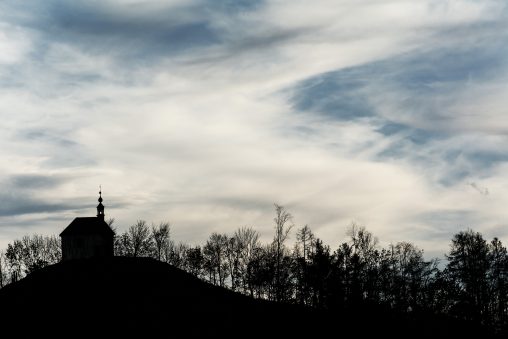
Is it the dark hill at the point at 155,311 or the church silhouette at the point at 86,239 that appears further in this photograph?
the church silhouette at the point at 86,239

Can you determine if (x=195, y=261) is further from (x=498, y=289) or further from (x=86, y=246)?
(x=498, y=289)

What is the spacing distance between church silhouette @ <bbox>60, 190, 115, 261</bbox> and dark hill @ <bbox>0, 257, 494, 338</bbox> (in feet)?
64.7

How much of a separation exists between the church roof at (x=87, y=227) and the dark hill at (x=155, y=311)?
2021cm

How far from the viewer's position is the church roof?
76.7 metres

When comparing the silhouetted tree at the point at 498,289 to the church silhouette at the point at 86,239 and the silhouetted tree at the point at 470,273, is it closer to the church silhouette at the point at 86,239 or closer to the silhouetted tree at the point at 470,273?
the silhouetted tree at the point at 470,273

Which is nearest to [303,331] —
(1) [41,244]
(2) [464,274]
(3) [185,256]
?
(2) [464,274]

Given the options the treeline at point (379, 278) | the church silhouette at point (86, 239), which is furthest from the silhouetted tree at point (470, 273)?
the church silhouette at point (86, 239)

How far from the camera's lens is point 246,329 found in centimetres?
4981

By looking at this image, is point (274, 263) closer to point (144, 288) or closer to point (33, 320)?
point (144, 288)

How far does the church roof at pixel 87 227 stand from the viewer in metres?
76.7

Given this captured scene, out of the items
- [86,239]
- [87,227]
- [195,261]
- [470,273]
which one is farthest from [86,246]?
[470,273]

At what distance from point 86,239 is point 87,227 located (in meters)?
1.47

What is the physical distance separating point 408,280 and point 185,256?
34.7 metres

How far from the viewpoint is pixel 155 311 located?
1923 inches
